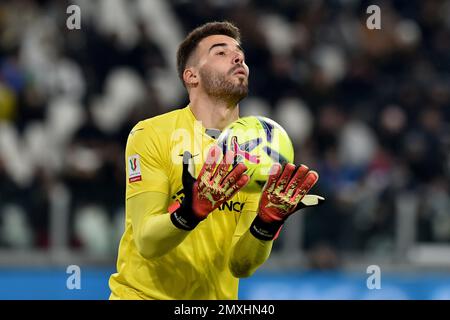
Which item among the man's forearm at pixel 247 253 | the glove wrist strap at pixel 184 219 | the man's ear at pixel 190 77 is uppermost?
the man's ear at pixel 190 77

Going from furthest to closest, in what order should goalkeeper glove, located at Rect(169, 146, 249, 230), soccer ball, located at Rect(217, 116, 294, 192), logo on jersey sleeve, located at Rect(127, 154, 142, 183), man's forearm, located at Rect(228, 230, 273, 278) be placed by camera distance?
logo on jersey sleeve, located at Rect(127, 154, 142, 183) → man's forearm, located at Rect(228, 230, 273, 278) → soccer ball, located at Rect(217, 116, 294, 192) → goalkeeper glove, located at Rect(169, 146, 249, 230)

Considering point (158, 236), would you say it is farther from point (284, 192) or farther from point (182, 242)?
point (284, 192)

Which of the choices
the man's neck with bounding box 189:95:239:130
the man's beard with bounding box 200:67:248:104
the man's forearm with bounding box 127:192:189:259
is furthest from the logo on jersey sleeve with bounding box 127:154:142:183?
the man's beard with bounding box 200:67:248:104

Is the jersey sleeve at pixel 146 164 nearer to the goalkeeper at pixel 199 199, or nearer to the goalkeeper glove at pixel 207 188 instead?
the goalkeeper at pixel 199 199

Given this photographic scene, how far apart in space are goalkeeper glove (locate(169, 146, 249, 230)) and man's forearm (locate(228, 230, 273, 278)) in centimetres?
44

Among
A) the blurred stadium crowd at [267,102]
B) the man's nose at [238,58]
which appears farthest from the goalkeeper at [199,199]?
the blurred stadium crowd at [267,102]

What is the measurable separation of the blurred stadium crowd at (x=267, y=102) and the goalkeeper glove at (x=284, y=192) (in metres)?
5.85

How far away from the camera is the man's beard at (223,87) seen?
19.7ft

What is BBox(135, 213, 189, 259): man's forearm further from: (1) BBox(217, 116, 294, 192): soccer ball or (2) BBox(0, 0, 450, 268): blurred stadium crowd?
(2) BBox(0, 0, 450, 268): blurred stadium crowd

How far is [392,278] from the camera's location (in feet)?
38.5

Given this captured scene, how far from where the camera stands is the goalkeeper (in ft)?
17.7

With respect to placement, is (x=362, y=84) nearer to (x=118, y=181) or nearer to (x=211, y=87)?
(x=118, y=181)

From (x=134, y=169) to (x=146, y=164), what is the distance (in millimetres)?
75
